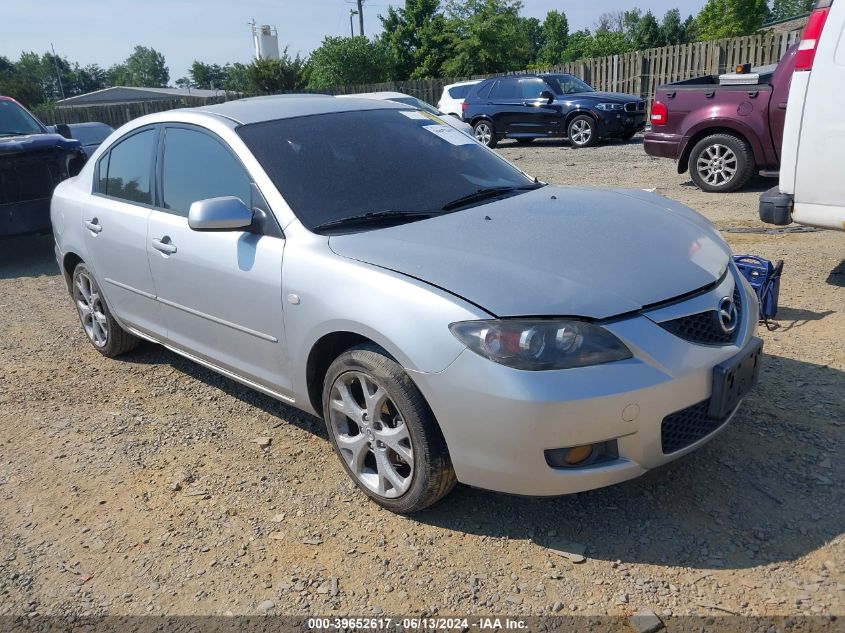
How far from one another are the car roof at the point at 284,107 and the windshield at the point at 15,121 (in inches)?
260

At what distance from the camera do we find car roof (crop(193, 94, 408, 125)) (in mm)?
3955

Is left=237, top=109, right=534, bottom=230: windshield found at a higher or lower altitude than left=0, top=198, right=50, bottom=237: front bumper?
higher

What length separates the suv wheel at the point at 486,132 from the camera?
17.8 metres

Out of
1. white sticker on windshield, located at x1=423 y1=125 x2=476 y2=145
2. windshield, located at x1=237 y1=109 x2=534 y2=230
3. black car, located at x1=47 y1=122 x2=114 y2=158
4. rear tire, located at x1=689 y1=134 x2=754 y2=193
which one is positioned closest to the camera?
windshield, located at x1=237 y1=109 x2=534 y2=230

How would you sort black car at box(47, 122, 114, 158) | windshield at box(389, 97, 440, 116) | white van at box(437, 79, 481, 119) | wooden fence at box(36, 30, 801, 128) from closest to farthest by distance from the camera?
windshield at box(389, 97, 440, 116), black car at box(47, 122, 114, 158), wooden fence at box(36, 30, 801, 128), white van at box(437, 79, 481, 119)

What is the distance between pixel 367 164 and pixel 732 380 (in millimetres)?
2014

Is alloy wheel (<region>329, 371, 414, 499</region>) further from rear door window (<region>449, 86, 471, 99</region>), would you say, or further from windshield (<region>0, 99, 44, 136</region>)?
rear door window (<region>449, 86, 471, 99</region>)

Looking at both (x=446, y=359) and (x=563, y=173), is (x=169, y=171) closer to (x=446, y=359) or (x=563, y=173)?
(x=446, y=359)

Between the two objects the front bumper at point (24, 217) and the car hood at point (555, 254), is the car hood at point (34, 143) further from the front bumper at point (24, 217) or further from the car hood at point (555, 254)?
the car hood at point (555, 254)

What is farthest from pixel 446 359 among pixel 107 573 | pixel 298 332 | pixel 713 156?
pixel 713 156

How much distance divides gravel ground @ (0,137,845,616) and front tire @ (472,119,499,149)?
45.8 feet

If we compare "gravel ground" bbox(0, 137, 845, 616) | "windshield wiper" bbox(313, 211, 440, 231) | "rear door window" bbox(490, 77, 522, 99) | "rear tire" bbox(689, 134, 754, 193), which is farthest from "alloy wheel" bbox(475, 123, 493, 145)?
"windshield wiper" bbox(313, 211, 440, 231)

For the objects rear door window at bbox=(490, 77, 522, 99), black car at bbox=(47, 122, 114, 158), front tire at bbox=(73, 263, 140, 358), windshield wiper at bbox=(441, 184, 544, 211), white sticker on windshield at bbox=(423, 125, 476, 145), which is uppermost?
rear door window at bbox=(490, 77, 522, 99)

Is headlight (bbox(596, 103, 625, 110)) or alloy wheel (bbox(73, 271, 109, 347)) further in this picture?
headlight (bbox(596, 103, 625, 110))
